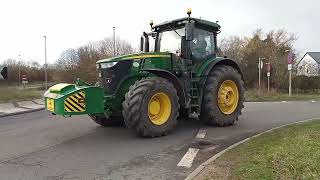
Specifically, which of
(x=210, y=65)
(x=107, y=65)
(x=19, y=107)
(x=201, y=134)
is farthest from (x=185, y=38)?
(x=19, y=107)

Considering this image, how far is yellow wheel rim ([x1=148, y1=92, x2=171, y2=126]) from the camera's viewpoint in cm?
1109

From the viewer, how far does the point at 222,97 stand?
1312 cm

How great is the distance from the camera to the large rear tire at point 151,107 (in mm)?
10539

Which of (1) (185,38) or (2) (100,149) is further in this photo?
(1) (185,38)

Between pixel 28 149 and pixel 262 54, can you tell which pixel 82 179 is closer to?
pixel 28 149

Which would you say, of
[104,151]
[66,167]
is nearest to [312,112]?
[104,151]

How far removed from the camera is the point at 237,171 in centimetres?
713

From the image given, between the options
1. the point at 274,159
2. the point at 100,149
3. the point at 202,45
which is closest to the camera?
the point at 274,159

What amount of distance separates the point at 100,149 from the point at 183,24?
4674mm

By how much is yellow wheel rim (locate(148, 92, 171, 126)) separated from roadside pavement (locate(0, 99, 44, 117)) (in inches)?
383

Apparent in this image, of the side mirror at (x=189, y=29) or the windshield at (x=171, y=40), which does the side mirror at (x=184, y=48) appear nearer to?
the windshield at (x=171, y=40)

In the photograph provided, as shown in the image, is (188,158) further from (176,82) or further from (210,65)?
(210,65)

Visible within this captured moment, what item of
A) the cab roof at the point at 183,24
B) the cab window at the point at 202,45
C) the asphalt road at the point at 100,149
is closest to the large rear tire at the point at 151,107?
the asphalt road at the point at 100,149

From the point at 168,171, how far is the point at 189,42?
5626 millimetres
